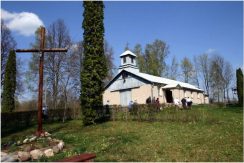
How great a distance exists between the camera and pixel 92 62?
22141mm

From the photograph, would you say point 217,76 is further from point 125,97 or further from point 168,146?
point 168,146

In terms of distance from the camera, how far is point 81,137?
14922mm

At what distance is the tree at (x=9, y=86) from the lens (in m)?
34.0

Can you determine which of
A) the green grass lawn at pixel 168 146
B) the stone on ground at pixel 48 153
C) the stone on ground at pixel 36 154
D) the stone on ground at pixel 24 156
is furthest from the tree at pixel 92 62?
the stone on ground at pixel 24 156

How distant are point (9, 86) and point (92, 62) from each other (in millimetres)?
17530

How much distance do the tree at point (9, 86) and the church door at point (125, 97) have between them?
14.5 meters

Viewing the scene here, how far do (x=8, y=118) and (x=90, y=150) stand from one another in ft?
54.7

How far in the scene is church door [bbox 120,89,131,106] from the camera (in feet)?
129

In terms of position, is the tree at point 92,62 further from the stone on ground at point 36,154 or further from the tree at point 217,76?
the tree at point 217,76

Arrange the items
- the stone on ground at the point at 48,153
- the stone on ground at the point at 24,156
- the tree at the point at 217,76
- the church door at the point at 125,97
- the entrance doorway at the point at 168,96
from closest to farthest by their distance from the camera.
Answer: the stone on ground at the point at 24,156, the stone on ground at the point at 48,153, the church door at the point at 125,97, the entrance doorway at the point at 168,96, the tree at the point at 217,76

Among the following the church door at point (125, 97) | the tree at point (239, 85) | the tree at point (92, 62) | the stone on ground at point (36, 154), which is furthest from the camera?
the church door at point (125, 97)

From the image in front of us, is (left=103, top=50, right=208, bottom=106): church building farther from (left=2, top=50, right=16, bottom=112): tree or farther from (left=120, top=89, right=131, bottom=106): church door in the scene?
(left=2, top=50, right=16, bottom=112): tree

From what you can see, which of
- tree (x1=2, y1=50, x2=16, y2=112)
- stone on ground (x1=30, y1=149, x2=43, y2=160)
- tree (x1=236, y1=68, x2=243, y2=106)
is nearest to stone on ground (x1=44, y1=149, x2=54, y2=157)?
stone on ground (x1=30, y1=149, x2=43, y2=160)

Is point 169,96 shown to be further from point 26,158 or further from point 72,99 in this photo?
point 26,158
